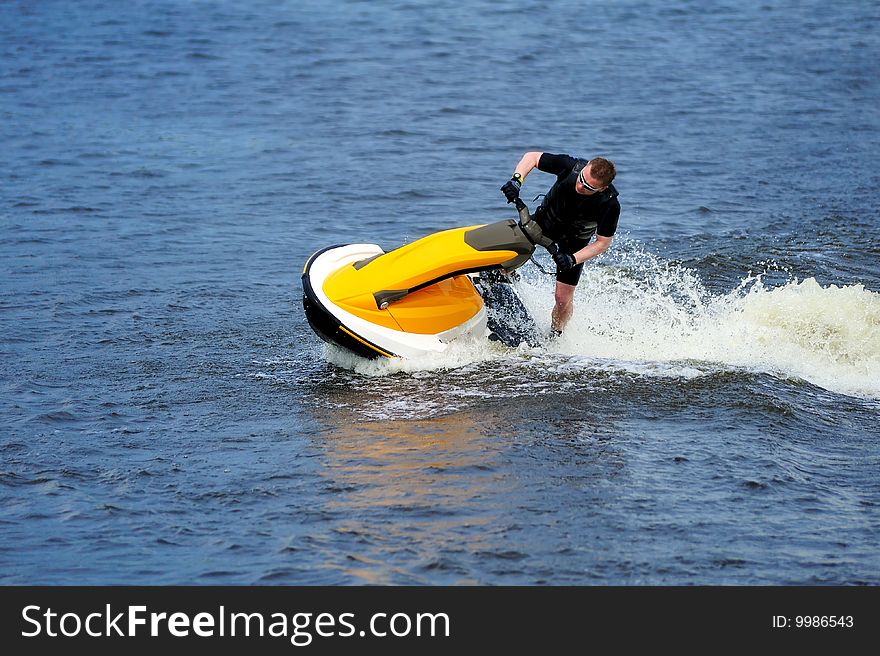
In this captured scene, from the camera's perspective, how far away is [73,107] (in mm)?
17750

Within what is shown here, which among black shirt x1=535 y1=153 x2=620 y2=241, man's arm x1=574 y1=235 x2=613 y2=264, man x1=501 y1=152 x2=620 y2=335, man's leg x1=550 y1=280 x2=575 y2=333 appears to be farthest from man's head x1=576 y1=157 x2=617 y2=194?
man's leg x1=550 y1=280 x2=575 y2=333

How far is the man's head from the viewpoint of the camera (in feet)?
26.2

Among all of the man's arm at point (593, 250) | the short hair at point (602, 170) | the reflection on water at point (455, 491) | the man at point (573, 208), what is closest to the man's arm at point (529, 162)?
the man at point (573, 208)

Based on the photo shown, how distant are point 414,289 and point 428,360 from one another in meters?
0.57

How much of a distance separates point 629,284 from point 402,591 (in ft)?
19.1

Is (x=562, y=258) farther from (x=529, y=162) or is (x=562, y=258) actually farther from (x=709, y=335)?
(x=709, y=335)

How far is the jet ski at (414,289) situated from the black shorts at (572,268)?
1.77 ft

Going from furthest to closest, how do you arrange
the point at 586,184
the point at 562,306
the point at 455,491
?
the point at 562,306 → the point at 586,184 → the point at 455,491

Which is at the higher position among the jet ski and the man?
the man

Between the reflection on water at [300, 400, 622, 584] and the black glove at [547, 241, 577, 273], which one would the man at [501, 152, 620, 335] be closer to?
the black glove at [547, 241, 577, 273]

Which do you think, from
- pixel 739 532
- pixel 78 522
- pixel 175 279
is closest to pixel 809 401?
pixel 739 532

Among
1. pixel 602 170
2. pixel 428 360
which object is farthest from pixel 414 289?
pixel 602 170

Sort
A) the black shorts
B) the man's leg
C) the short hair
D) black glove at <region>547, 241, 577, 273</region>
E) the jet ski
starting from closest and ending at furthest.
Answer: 1. the short hair
2. the jet ski
3. black glove at <region>547, 241, 577, 273</region>
4. the black shorts
5. the man's leg

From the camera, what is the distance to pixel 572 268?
28.5ft
